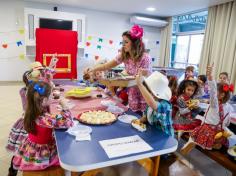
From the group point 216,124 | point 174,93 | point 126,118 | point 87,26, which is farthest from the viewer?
point 87,26

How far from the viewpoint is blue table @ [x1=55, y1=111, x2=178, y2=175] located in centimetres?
91

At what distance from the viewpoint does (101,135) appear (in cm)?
118

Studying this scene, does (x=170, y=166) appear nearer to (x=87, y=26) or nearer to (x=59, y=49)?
(x=59, y=49)

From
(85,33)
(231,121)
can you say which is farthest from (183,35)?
(231,121)

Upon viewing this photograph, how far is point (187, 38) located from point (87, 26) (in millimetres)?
3176

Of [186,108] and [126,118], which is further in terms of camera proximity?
[186,108]

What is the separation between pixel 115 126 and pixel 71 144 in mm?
359

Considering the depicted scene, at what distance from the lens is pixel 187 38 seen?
6.01m

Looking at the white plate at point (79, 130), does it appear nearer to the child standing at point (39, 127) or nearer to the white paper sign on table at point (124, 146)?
the child standing at point (39, 127)

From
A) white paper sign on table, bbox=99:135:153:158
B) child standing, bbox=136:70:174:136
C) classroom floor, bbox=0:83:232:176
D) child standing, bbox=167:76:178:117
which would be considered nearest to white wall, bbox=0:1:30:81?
classroom floor, bbox=0:83:232:176

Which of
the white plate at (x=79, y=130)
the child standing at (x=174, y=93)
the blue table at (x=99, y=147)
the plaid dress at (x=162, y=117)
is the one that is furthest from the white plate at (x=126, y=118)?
the child standing at (x=174, y=93)

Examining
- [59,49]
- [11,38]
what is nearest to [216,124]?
[59,49]

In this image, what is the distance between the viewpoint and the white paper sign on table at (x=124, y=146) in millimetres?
1003

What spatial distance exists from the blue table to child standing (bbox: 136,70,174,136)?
67 mm
